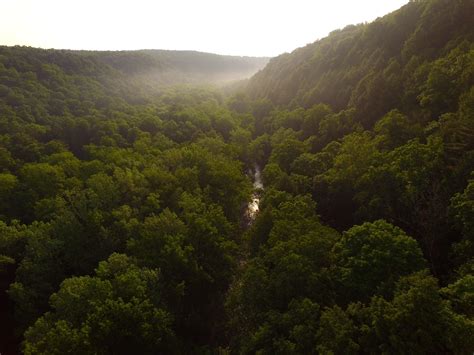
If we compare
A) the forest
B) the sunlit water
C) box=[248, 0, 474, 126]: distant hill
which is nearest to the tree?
the forest

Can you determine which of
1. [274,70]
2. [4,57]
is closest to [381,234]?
[4,57]

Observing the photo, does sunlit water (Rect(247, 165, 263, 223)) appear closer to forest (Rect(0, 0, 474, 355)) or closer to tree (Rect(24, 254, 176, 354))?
forest (Rect(0, 0, 474, 355))

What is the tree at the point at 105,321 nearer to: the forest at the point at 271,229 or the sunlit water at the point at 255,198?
the forest at the point at 271,229

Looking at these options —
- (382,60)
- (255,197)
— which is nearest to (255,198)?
(255,197)

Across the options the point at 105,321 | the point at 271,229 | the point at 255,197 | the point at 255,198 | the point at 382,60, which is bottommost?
the point at 255,198

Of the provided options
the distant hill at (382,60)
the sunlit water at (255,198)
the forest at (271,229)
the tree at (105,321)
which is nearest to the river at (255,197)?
the sunlit water at (255,198)

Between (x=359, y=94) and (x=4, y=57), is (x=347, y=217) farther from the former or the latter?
(x=4, y=57)

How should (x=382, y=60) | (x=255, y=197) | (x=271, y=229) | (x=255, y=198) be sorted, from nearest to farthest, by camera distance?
(x=271, y=229) < (x=255, y=197) < (x=255, y=198) < (x=382, y=60)

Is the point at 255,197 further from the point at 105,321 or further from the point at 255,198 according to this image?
the point at 105,321
